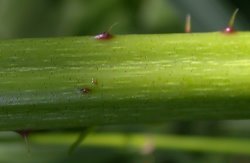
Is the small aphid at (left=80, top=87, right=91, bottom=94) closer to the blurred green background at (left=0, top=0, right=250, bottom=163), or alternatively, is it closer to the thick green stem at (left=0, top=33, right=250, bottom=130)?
the thick green stem at (left=0, top=33, right=250, bottom=130)

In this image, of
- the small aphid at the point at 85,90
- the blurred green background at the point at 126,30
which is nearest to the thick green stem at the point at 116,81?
the small aphid at the point at 85,90

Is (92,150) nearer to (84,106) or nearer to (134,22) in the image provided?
(134,22)

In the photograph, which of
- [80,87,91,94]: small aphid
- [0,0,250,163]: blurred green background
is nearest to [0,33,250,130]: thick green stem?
[80,87,91,94]: small aphid

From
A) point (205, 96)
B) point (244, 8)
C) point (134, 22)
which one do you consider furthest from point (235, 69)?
point (134, 22)

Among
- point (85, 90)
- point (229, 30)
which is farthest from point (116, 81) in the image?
point (229, 30)

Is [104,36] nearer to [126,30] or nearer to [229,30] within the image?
[229,30]

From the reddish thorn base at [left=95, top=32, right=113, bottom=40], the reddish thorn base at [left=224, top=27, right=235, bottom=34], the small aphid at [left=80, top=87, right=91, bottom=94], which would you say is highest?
the reddish thorn base at [left=95, top=32, right=113, bottom=40]

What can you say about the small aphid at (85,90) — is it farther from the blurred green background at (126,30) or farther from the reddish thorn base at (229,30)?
the blurred green background at (126,30)
